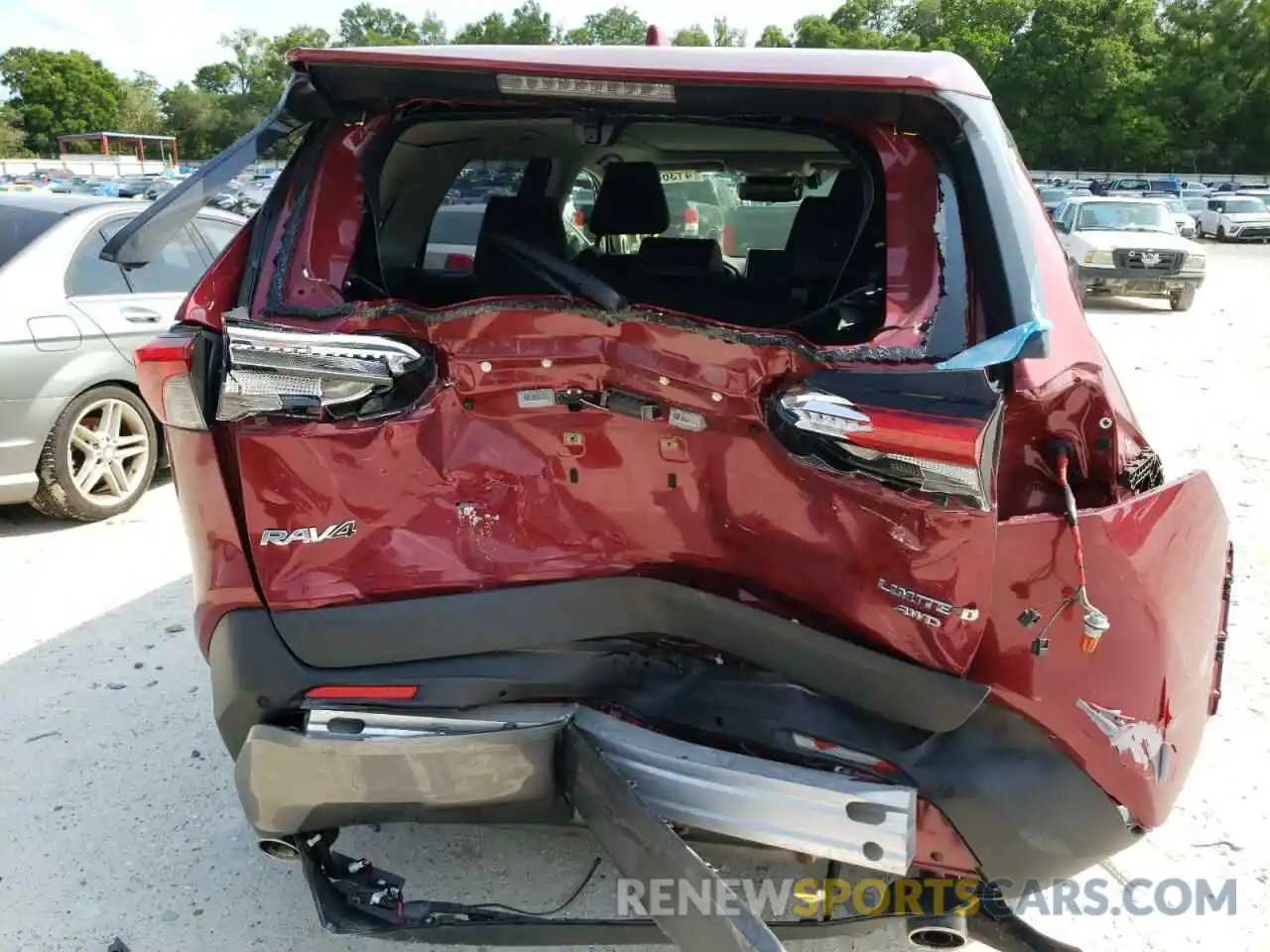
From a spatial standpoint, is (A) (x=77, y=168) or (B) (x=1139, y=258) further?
(A) (x=77, y=168)

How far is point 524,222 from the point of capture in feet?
10.5

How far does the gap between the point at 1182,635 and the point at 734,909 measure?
3.47ft

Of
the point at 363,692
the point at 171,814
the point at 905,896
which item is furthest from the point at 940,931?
the point at 171,814

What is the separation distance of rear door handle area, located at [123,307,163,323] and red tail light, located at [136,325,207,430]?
371 centimetres

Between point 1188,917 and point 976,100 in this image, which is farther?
point 1188,917

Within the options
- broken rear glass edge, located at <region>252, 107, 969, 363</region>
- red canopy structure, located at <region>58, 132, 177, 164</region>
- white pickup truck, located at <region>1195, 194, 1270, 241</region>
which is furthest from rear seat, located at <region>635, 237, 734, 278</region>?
red canopy structure, located at <region>58, 132, 177, 164</region>

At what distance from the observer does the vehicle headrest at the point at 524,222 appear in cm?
309

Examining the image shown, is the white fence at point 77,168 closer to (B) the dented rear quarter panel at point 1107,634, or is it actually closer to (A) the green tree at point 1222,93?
(B) the dented rear quarter panel at point 1107,634

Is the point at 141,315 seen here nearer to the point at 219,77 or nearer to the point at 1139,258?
the point at 1139,258

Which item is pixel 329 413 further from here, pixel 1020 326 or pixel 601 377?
pixel 1020 326

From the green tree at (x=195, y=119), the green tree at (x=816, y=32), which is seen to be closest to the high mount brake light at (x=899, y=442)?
the green tree at (x=816, y=32)

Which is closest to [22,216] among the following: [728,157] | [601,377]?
[728,157]

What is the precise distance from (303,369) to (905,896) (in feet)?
5.37

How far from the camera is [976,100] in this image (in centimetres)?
207
